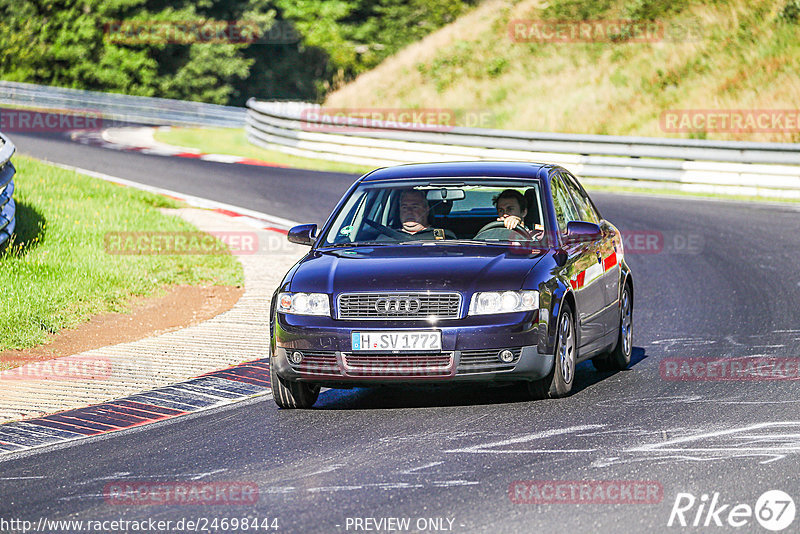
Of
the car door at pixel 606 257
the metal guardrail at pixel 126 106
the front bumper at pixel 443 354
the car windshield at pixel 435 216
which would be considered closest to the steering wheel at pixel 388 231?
the car windshield at pixel 435 216

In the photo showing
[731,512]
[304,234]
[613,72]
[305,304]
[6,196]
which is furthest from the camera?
[613,72]

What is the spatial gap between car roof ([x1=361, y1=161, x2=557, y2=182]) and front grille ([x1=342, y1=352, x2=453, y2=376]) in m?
1.94

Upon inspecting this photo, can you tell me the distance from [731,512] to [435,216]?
432 cm

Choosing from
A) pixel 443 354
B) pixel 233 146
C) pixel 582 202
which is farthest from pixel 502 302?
pixel 233 146

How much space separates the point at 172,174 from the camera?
26.1m

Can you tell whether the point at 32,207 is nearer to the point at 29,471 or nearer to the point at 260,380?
the point at 260,380

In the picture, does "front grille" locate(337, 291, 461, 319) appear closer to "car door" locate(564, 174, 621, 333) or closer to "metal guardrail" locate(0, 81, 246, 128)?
"car door" locate(564, 174, 621, 333)

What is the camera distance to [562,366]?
340 inches

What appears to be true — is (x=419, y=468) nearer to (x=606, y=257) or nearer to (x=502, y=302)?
(x=502, y=302)

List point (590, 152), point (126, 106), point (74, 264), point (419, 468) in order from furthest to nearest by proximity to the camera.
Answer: point (126, 106), point (590, 152), point (74, 264), point (419, 468)

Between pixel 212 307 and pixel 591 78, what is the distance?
2365 cm

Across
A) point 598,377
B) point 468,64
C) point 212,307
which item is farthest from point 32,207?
point 468,64

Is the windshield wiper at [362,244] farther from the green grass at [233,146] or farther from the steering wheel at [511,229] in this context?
the green grass at [233,146]

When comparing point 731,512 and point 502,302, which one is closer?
point 731,512
